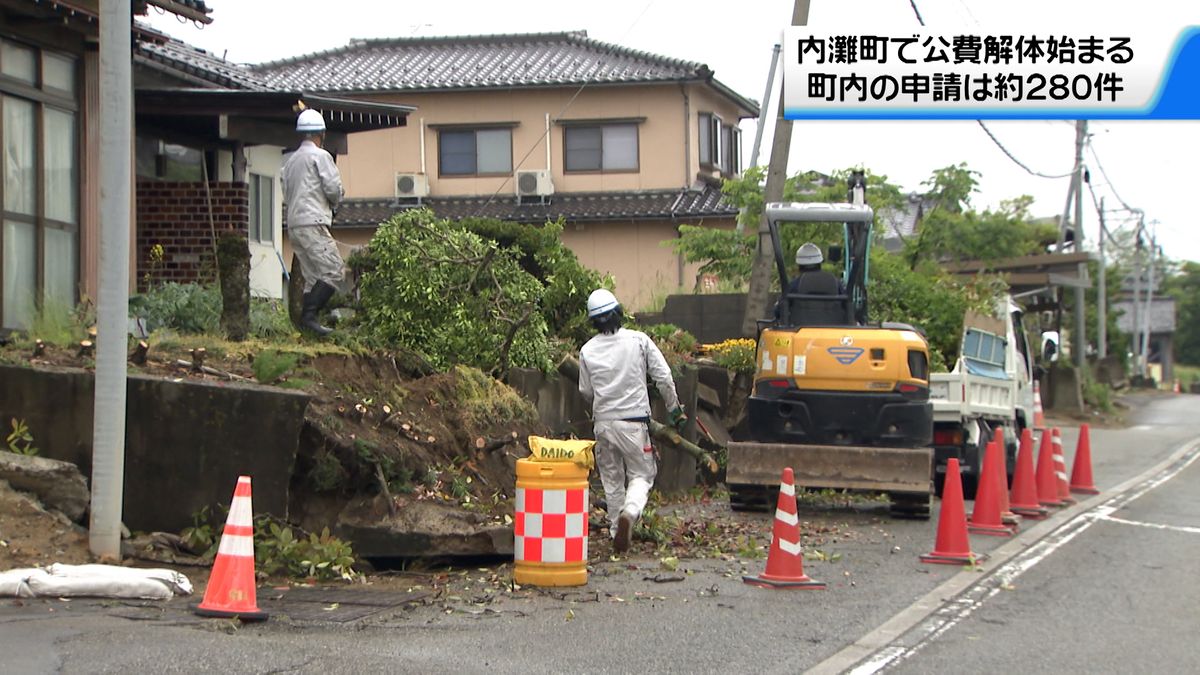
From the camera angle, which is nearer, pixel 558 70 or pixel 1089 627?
pixel 1089 627

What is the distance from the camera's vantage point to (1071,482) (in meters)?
18.4

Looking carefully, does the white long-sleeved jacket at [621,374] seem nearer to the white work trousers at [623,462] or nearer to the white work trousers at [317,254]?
the white work trousers at [623,462]

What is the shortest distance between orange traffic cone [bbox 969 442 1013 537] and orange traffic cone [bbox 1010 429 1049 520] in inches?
63.1

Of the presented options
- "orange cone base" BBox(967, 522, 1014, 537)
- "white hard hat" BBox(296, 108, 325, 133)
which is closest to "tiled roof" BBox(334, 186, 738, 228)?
"orange cone base" BBox(967, 522, 1014, 537)

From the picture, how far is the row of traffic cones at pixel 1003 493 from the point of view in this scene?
11297mm

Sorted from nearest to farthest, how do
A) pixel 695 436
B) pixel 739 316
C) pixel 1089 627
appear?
pixel 1089 627
pixel 695 436
pixel 739 316

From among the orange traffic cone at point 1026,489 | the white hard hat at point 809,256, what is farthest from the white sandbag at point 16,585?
the orange traffic cone at point 1026,489

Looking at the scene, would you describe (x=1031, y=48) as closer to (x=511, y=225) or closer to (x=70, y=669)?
(x=511, y=225)

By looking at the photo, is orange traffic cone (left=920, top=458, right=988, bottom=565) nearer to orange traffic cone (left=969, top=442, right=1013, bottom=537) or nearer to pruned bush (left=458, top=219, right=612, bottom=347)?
orange traffic cone (left=969, top=442, right=1013, bottom=537)

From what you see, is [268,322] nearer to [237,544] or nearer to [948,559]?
[237,544]

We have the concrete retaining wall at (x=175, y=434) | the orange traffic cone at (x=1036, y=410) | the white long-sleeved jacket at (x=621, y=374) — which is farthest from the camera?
Answer: the orange traffic cone at (x=1036, y=410)

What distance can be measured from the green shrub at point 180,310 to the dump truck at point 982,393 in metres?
7.97

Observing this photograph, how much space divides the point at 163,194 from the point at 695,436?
7.10 metres

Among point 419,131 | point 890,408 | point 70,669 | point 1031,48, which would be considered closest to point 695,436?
point 890,408
